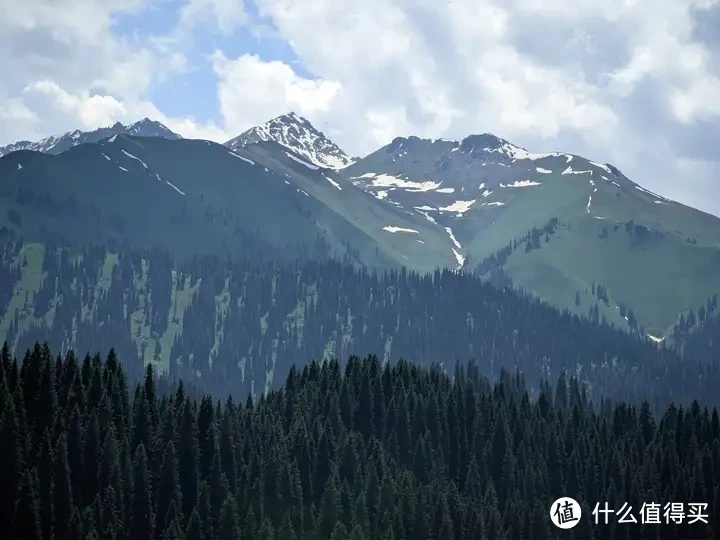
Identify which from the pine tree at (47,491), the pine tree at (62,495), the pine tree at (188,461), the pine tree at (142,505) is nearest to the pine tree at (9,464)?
the pine tree at (47,491)

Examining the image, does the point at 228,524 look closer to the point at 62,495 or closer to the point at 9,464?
the point at 62,495

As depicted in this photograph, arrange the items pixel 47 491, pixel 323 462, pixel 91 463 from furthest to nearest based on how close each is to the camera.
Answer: pixel 323 462 → pixel 91 463 → pixel 47 491

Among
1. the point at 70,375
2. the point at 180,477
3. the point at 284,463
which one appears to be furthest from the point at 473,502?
the point at 70,375

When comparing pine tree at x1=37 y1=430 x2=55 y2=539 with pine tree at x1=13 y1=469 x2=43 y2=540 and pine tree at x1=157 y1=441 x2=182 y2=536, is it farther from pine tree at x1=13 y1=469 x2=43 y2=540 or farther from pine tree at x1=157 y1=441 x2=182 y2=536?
pine tree at x1=157 y1=441 x2=182 y2=536

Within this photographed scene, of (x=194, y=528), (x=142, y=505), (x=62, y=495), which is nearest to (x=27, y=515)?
(x=62, y=495)

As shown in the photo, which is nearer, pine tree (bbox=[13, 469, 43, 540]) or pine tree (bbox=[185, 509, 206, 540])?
pine tree (bbox=[13, 469, 43, 540])

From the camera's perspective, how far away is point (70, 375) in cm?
14250

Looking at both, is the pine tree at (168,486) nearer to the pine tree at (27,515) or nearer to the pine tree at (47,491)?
the pine tree at (47,491)

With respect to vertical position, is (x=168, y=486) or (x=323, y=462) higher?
(x=323, y=462)

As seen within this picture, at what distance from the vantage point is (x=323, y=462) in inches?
5699

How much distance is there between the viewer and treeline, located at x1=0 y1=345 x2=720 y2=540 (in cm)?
11925

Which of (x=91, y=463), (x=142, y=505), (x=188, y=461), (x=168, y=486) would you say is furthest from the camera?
(x=188, y=461)

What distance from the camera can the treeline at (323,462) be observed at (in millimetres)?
119250

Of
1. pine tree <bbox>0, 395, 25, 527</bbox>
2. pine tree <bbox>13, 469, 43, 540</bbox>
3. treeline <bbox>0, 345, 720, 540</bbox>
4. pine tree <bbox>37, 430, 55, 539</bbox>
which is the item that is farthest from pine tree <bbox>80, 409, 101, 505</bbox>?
pine tree <bbox>13, 469, 43, 540</bbox>
